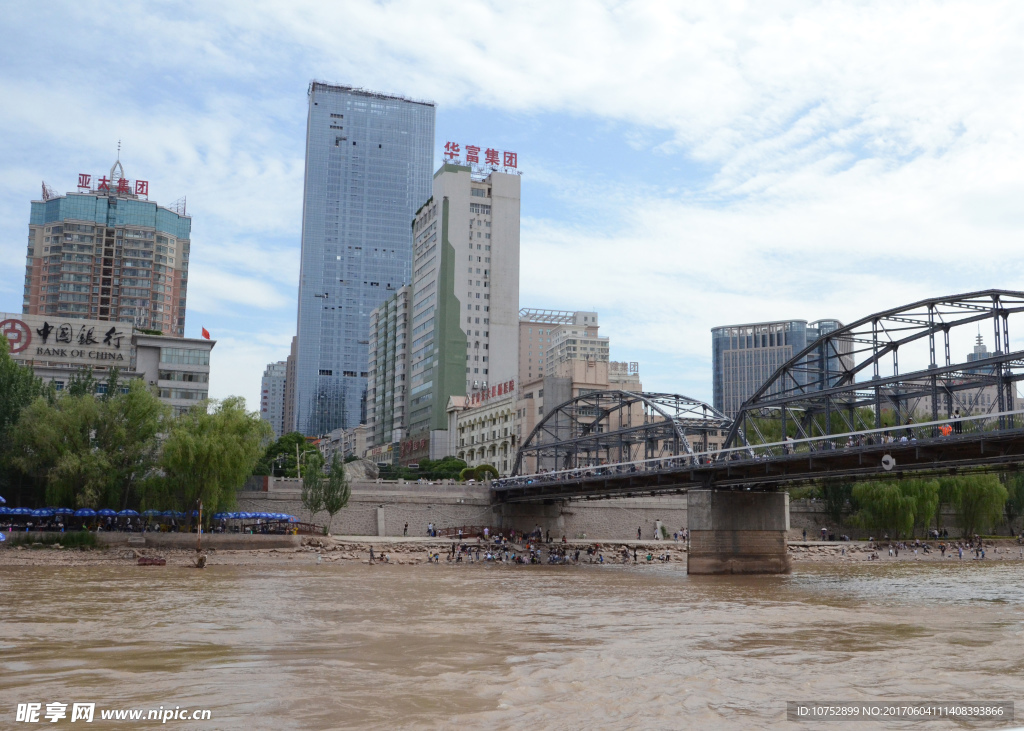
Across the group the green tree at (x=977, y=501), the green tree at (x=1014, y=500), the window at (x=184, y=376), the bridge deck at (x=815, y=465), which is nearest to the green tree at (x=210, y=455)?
the bridge deck at (x=815, y=465)

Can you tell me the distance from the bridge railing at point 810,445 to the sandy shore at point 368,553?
26.0 ft

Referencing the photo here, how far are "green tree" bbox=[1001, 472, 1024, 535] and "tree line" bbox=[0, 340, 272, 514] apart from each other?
7706 centimetres

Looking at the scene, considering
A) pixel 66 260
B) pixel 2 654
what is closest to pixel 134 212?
pixel 66 260

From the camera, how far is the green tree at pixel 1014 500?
95.6 m

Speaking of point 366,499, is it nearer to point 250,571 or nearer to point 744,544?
point 250,571

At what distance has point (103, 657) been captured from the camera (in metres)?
21.3

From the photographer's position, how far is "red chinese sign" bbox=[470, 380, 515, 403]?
447ft

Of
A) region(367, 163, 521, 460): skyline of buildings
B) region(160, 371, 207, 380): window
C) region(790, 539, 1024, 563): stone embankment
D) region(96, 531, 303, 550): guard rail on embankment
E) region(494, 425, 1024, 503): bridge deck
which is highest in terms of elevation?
region(367, 163, 521, 460): skyline of buildings

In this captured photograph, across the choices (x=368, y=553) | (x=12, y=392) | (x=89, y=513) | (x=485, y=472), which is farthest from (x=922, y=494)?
(x=12, y=392)

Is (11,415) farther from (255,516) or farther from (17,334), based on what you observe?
(17,334)

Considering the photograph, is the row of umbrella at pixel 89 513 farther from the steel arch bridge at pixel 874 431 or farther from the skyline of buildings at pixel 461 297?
the skyline of buildings at pixel 461 297

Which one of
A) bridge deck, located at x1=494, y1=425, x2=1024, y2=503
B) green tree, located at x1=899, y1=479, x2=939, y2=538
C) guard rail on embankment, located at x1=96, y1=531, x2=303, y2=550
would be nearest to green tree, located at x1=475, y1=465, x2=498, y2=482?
bridge deck, located at x1=494, y1=425, x2=1024, y2=503

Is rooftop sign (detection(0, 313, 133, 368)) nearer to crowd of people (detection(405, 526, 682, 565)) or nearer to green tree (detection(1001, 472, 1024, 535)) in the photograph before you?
crowd of people (detection(405, 526, 682, 565))

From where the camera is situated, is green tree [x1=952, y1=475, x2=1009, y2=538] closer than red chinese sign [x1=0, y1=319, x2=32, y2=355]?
Yes
